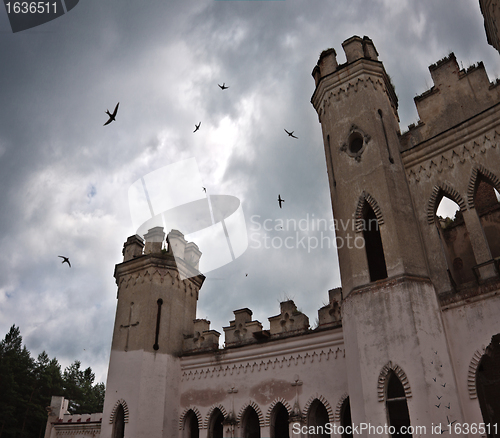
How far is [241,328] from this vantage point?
14719 millimetres

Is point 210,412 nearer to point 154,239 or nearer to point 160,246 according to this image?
point 160,246

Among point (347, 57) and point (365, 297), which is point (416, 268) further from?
point (347, 57)

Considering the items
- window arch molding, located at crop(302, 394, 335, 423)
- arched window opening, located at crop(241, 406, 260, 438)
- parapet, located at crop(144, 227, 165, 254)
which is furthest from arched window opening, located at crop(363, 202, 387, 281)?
parapet, located at crop(144, 227, 165, 254)

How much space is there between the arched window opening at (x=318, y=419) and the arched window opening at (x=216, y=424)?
10.7ft

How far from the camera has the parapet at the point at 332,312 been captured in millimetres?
12880

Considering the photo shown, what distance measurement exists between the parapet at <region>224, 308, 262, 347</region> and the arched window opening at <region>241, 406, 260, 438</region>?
2209 mm

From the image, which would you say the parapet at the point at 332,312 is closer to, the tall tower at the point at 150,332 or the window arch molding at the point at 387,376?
the window arch molding at the point at 387,376

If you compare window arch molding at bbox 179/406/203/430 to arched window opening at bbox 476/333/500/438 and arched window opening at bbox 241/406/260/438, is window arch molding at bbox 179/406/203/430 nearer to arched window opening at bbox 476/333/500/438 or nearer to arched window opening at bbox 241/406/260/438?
arched window opening at bbox 241/406/260/438

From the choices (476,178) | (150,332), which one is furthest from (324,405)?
(476,178)

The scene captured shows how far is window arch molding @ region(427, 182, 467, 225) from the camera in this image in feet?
→ 36.5

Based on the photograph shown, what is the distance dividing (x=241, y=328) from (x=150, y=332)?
3235 millimetres

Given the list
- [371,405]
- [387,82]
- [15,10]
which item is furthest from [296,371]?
[15,10]

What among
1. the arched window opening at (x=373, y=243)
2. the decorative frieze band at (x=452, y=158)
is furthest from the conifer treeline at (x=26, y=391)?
the decorative frieze band at (x=452, y=158)

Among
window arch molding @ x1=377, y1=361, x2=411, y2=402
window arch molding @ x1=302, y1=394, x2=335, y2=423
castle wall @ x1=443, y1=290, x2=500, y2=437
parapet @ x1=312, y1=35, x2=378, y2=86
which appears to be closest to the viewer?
castle wall @ x1=443, y1=290, x2=500, y2=437
